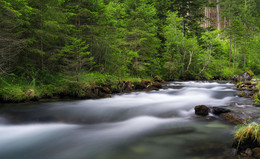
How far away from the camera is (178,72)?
77.4ft

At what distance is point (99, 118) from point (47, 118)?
6.35 ft

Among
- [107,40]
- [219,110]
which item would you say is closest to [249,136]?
[219,110]

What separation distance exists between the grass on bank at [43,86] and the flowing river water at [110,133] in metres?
0.65

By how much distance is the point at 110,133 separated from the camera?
5.39 metres

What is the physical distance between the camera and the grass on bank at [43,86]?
27.8 feet

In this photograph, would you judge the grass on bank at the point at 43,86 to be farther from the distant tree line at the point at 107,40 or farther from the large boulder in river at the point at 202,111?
the large boulder in river at the point at 202,111

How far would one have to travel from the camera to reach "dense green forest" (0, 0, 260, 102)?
9.27m

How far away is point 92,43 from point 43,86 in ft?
19.2

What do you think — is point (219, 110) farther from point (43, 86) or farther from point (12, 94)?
point (12, 94)

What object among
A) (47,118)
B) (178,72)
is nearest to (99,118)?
(47,118)

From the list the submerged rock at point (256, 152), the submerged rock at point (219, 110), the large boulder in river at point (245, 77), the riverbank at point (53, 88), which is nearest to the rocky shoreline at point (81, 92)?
the riverbank at point (53, 88)

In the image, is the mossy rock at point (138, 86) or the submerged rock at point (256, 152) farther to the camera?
the mossy rock at point (138, 86)

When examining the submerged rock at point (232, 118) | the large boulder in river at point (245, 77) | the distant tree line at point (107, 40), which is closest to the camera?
the submerged rock at point (232, 118)

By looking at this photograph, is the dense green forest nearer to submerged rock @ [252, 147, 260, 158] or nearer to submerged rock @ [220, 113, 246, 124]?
submerged rock @ [220, 113, 246, 124]
